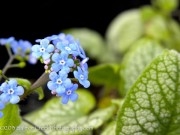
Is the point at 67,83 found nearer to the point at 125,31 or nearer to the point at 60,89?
the point at 60,89

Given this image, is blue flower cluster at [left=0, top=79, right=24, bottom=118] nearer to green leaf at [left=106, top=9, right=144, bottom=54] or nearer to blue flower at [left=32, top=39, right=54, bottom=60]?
blue flower at [left=32, top=39, right=54, bottom=60]

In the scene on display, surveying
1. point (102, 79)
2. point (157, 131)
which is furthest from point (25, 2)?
point (157, 131)

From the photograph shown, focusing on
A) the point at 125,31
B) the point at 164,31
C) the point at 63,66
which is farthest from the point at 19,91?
the point at 125,31

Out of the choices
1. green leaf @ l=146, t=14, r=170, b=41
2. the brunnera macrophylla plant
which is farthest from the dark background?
the brunnera macrophylla plant

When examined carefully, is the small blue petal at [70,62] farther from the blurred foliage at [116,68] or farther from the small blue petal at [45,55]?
the blurred foliage at [116,68]

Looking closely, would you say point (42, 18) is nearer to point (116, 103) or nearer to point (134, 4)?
point (134, 4)

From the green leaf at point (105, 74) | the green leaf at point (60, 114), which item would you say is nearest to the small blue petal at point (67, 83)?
the green leaf at point (60, 114)
